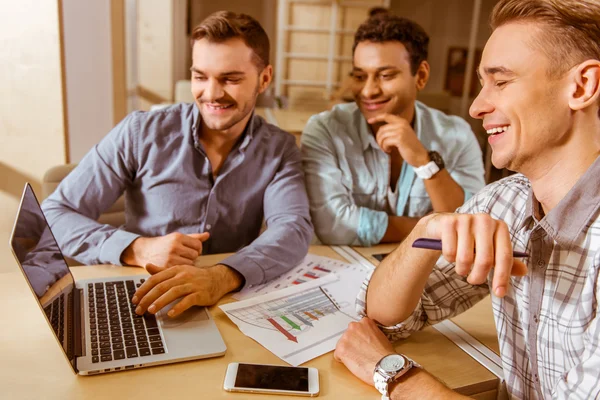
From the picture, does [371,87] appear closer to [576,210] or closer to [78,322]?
[576,210]

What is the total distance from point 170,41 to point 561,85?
512 cm

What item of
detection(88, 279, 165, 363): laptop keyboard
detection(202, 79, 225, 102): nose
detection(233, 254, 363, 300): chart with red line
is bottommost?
detection(233, 254, 363, 300): chart with red line

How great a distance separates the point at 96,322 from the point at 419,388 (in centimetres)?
63

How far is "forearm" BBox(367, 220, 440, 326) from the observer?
1026mm

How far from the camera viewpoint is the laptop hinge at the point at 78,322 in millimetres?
936

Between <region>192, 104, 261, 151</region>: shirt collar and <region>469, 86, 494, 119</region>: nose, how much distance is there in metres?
0.84

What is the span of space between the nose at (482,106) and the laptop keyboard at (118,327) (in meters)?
0.75

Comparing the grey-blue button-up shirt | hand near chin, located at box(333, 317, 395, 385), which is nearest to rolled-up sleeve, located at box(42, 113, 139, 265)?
the grey-blue button-up shirt

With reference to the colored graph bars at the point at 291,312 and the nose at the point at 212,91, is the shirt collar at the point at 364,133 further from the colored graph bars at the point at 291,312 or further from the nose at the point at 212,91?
the colored graph bars at the point at 291,312

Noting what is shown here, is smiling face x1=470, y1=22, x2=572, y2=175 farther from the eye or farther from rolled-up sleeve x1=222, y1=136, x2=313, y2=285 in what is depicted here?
the eye

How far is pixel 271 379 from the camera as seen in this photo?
35.2 inches

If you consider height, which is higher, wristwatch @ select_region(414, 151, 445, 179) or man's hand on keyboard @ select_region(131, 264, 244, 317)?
wristwatch @ select_region(414, 151, 445, 179)

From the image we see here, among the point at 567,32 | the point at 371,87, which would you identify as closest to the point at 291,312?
the point at 567,32

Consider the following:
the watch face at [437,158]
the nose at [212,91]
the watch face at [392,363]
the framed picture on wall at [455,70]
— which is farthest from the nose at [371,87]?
the framed picture on wall at [455,70]
